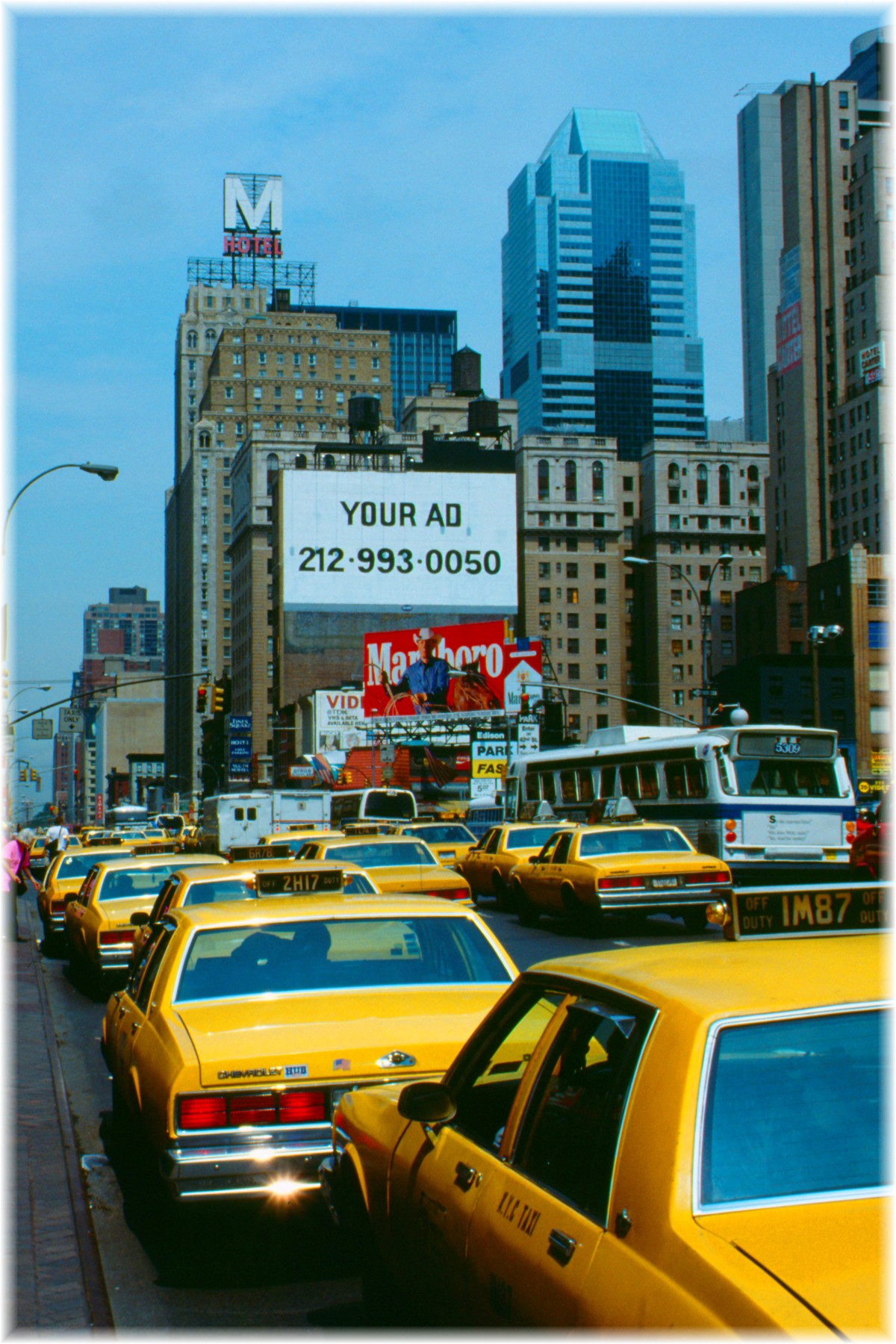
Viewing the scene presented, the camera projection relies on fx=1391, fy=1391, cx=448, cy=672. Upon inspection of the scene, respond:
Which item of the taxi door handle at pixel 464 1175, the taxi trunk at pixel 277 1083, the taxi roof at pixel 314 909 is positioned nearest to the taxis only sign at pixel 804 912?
the taxi door handle at pixel 464 1175

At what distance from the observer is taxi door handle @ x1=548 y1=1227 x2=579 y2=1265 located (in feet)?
10.5

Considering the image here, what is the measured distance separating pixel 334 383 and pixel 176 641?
41856 millimetres

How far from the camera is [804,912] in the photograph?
3967mm

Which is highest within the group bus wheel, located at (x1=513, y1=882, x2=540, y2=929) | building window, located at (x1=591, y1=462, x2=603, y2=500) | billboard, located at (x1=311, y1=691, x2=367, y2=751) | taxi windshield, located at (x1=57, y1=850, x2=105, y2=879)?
building window, located at (x1=591, y1=462, x2=603, y2=500)

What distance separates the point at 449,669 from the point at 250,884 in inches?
2837

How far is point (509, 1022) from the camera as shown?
171 inches

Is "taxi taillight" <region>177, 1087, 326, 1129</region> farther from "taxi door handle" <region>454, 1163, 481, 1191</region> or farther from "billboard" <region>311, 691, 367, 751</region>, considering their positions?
"billboard" <region>311, 691, 367, 751</region>

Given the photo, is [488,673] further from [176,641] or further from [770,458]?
[176,641]

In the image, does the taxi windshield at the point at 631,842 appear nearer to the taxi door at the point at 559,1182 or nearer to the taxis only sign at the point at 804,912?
the taxis only sign at the point at 804,912

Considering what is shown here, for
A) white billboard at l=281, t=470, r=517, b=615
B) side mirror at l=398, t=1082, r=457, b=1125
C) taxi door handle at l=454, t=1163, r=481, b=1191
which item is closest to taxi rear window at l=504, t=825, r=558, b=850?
side mirror at l=398, t=1082, r=457, b=1125

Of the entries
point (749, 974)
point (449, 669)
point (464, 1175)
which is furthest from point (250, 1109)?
point (449, 669)

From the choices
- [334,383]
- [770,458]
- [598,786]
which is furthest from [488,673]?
[334,383]

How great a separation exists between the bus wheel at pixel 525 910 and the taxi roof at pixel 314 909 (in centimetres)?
1470

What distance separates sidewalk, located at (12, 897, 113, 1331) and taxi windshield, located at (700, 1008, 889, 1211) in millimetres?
3416
